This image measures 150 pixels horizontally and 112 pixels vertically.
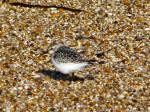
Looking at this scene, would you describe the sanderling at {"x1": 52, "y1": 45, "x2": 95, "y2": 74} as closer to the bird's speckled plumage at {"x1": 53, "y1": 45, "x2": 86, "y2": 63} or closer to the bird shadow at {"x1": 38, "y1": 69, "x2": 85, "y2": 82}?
the bird's speckled plumage at {"x1": 53, "y1": 45, "x2": 86, "y2": 63}

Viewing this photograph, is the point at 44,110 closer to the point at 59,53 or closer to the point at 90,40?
the point at 59,53

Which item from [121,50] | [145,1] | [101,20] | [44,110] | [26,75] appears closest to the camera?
[44,110]

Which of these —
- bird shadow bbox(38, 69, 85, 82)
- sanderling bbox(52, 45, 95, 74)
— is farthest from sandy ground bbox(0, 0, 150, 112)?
sanderling bbox(52, 45, 95, 74)

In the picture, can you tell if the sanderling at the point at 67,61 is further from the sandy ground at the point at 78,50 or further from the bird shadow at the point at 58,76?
the sandy ground at the point at 78,50

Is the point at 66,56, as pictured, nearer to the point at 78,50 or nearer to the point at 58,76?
the point at 58,76

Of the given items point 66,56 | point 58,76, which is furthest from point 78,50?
point 66,56

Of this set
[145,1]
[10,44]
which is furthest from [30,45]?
[145,1]

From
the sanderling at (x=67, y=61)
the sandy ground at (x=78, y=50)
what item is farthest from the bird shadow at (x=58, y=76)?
the sanderling at (x=67, y=61)
